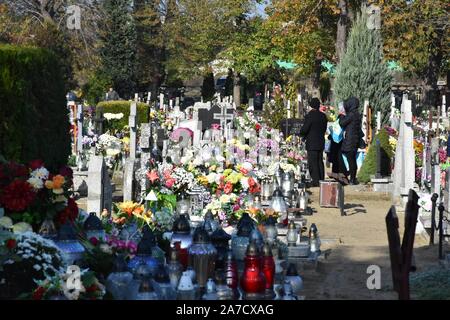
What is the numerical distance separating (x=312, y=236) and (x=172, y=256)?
3661 mm

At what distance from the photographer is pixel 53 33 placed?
41.5 m

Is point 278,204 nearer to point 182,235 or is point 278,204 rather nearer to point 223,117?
point 182,235

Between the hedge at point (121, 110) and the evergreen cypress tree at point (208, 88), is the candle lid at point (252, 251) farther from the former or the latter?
the evergreen cypress tree at point (208, 88)

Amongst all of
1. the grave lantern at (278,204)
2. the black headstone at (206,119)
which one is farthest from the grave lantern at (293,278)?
the black headstone at (206,119)

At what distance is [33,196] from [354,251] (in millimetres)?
5101

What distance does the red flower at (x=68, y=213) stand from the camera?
24.8 feet

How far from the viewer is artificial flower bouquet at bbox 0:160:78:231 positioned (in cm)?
719

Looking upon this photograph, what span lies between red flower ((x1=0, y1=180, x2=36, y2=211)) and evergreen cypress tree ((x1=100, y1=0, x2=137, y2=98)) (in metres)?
46.2

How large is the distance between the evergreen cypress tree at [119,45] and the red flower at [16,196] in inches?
1819

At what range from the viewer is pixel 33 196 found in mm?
7328

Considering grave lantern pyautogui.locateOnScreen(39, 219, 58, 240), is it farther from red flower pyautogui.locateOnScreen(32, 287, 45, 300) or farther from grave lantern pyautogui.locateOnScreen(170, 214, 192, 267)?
red flower pyautogui.locateOnScreen(32, 287, 45, 300)

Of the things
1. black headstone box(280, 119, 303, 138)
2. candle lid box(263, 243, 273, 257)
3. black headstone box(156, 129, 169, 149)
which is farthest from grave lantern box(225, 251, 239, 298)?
black headstone box(280, 119, 303, 138)
